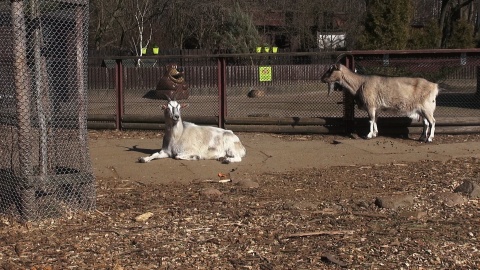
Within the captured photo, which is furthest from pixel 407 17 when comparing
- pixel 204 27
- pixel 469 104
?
pixel 204 27

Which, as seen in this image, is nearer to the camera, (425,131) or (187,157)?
(187,157)

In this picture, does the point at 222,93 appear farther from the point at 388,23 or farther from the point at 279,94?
the point at 388,23

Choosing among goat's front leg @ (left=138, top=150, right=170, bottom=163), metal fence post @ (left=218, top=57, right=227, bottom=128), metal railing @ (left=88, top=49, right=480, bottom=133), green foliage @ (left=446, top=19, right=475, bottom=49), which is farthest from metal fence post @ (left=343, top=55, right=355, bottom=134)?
green foliage @ (left=446, top=19, right=475, bottom=49)

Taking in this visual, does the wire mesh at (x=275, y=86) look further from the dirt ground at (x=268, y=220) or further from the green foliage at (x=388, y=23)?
the dirt ground at (x=268, y=220)

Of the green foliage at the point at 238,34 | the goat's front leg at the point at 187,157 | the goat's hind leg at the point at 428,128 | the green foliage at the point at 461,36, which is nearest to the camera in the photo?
the goat's front leg at the point at 187,157

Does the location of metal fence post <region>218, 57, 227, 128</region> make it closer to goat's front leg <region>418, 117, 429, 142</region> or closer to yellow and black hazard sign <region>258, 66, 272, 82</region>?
goat's front leg <region>418, 117, 429, 142</region>

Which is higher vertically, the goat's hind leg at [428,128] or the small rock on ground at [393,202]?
the goat's hind leg at [428,128]

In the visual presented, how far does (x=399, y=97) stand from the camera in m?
15.6

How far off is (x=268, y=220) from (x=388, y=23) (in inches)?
936

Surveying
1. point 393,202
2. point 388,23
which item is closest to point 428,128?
Answer: point 393,202

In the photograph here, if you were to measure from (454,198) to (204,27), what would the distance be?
34.9 m

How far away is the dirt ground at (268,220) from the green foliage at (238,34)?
25.8 meters

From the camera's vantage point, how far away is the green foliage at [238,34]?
3822 cm

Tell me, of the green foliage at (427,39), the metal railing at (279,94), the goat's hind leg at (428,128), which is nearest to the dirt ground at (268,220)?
the goat's hind leg at (428,128)
